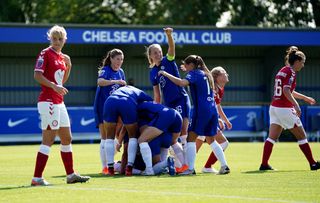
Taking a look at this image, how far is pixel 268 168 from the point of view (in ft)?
50.6

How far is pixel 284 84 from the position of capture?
50.3 feet

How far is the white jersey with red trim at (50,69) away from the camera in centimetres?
1238

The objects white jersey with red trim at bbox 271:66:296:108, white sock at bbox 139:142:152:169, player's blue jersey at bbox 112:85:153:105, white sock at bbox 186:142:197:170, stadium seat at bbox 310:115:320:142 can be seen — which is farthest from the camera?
stadium seat at bbox 310:115:320:142

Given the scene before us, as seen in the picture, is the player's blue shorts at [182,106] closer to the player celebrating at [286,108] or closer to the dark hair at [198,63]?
the dark hair at [198,63]

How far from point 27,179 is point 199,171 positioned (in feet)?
10.5

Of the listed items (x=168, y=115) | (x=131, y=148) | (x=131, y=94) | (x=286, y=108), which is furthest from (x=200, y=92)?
(x=286, y=108)

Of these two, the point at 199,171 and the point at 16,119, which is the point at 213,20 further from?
the point at 199,171

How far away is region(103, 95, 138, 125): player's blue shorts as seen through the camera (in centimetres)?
1427

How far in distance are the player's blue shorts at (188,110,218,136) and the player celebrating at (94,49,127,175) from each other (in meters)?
1.40

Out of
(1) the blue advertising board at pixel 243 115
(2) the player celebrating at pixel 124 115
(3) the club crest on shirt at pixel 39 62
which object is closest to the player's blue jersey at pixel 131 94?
(2) the player celebrating at pixel 124 115

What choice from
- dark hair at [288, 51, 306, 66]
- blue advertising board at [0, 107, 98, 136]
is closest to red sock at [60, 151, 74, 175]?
dark hair at [288, 51, 306, 66]

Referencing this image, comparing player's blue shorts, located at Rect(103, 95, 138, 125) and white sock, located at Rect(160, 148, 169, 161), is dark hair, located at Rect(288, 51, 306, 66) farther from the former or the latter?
player's blue shorts, located at Rect(103, 95, 138, 125)

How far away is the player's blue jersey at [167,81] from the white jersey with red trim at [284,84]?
62.6 inches

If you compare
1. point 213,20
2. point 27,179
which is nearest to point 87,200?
point 27,179
